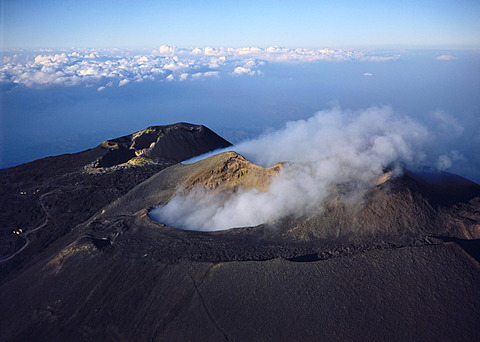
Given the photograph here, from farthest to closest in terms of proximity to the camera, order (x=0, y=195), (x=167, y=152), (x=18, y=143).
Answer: (x=18, y=143), (x=167, y=152), (x=0, y=195)

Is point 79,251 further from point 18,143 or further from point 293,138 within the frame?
point 18,143

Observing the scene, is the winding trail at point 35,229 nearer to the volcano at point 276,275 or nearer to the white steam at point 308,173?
the volcano at point 276,275

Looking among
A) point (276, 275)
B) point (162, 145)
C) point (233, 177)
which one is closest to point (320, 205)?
point (276, 275)

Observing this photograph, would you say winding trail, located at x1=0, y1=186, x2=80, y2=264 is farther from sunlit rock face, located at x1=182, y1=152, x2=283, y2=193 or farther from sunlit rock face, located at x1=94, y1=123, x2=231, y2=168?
sunlit rock face, located at x1=182, y1=152, x2=283, y2=193

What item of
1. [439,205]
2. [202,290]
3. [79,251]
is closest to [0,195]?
[79,251]

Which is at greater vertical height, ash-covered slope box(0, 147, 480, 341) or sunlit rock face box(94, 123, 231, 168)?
ash-covered slope box(0, 147, 480, 341)

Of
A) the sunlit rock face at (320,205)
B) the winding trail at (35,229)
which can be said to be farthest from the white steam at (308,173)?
the winding trail at (35,229)

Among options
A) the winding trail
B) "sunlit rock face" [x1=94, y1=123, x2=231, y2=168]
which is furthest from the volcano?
"sunlit rock face" [x1=94, y1=123, x2=231, y2=168]
